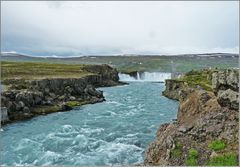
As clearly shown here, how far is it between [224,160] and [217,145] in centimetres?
135

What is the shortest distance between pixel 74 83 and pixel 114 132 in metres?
34.1

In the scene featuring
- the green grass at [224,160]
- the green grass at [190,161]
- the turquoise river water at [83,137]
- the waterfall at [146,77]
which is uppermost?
the green grass at [224,160]

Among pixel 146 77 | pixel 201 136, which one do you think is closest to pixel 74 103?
pixel 201 136

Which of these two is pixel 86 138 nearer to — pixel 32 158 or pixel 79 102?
pixel 32 158

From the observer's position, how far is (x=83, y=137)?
25.5m

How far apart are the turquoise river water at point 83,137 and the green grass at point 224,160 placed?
720 cm

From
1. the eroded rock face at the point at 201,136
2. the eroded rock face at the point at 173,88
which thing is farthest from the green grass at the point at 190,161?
the eroded rock face at the point at 173,88

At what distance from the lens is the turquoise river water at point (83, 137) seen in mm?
19875

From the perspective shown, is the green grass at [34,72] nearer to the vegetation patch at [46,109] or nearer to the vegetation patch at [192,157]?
the vegetation patch at [46,109]

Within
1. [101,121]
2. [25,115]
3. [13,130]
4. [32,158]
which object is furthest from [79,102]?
[32,158]

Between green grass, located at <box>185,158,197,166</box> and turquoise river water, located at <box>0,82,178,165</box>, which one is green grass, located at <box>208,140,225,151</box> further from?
turquoise river water, located at <box>0,82,178,165</box>

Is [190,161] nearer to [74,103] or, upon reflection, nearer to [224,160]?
[224,160]

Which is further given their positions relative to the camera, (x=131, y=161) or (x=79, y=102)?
(x=79, y=102)

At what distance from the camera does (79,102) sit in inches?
1870
